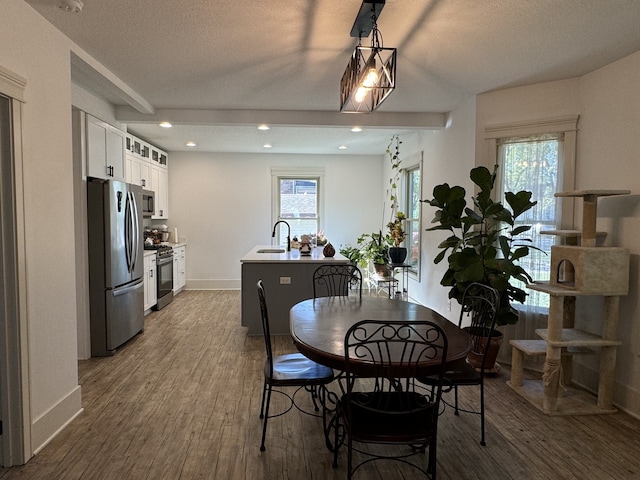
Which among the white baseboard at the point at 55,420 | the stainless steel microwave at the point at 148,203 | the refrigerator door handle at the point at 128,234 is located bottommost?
the white baseboard at the point at 55,420

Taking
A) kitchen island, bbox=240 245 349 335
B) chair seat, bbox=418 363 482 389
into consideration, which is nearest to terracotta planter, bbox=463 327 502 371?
chair seat, bbox=418 363 482 389

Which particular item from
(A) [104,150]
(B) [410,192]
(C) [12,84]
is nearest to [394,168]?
(B) [410,192]

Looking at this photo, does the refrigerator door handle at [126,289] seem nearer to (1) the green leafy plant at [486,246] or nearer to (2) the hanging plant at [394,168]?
(1) the green leafy plant at [486,246]

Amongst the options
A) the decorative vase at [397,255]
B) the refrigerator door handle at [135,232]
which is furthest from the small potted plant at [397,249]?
the refrigerator door handle at [135,232]

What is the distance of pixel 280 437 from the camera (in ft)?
8.07

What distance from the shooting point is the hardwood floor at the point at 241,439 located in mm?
2129

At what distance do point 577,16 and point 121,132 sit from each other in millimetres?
4294

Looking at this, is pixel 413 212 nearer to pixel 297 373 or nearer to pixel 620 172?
pixel 620 172

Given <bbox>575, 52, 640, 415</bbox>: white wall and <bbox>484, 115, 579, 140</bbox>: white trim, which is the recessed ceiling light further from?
<bbox>575, 52, 640, 415</bbox>: white wall

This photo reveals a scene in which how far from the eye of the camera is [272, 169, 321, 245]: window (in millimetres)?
7480

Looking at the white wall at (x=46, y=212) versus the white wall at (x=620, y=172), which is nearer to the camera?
the white wall at (x=46, y=212)

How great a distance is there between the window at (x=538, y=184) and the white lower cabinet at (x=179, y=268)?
506cm

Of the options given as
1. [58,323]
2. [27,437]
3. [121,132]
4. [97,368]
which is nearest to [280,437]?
[27,437]

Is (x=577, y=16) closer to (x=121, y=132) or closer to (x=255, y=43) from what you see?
(x=255, y=43)
